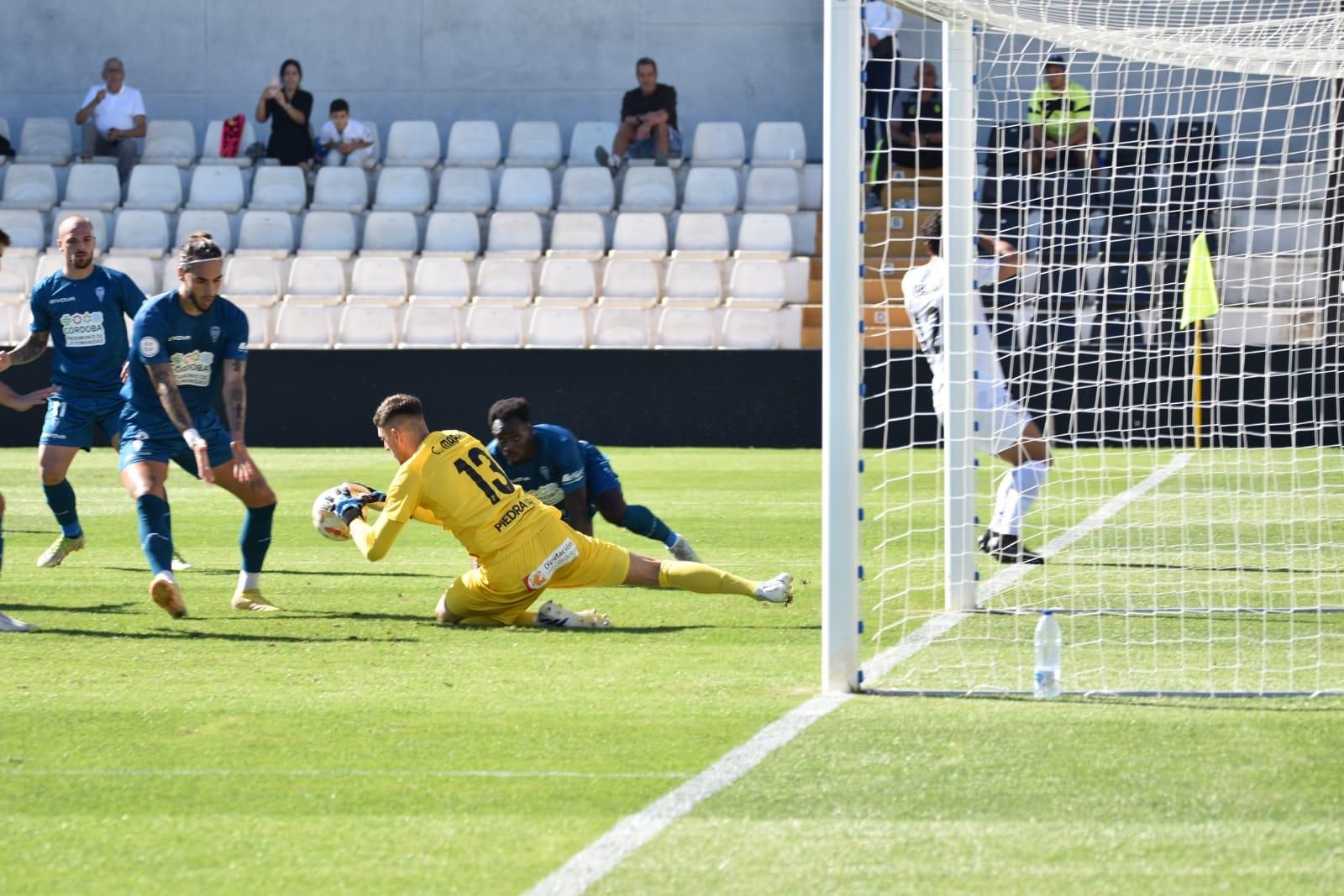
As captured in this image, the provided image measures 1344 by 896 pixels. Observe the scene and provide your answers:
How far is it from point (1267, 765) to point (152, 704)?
12.2ft

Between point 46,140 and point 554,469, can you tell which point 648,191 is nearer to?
point 46,140

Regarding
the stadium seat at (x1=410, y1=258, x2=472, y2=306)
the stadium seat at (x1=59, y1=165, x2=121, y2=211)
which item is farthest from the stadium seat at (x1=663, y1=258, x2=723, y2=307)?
the stadium seat at (x1=59, y1=165, x2=121, y2=211)

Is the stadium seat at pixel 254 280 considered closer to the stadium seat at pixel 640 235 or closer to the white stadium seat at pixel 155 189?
the white stadium seat at pixel 155 189

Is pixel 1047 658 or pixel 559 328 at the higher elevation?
pixel 559 328

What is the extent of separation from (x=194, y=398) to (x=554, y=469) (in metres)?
1.82

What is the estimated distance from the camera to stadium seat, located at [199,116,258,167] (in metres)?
23.6

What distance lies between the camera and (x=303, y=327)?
2097 centimetres

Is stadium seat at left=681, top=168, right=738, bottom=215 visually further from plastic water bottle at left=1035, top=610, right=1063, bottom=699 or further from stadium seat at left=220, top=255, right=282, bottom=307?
plastic water bottle at left=1035, top=610, right=1063, bottom=699

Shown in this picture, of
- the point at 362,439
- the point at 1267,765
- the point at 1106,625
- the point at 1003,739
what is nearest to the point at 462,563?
the point at 1106,625

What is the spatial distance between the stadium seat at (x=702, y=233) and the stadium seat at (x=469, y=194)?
2757mm

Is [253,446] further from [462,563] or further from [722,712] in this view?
[722,712]

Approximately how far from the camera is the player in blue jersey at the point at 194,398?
8383mm

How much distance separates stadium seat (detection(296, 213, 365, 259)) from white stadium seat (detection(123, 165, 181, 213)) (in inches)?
78.6

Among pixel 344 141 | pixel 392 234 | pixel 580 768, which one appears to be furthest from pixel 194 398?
pixel 344 141
